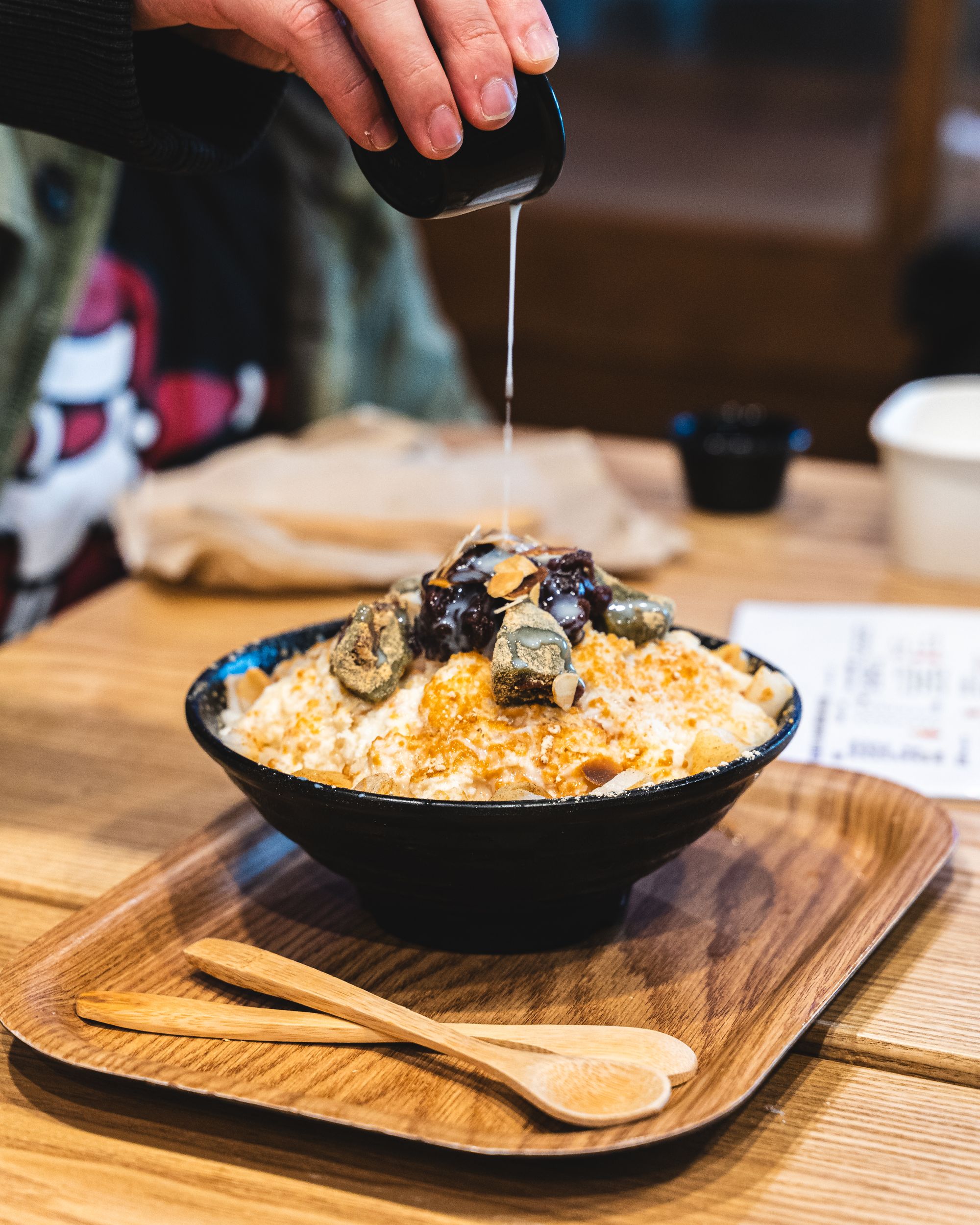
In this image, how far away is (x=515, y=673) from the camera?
772 mm

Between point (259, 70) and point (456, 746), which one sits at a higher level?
point (259, 70)

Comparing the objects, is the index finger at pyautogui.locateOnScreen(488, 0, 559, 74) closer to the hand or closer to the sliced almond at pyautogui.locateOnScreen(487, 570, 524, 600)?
the hand

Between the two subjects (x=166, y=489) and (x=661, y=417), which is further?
(x=661, y=417)

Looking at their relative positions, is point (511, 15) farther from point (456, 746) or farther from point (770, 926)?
point (770, 926)

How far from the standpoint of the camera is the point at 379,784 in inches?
30.4

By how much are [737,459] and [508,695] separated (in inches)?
45.9

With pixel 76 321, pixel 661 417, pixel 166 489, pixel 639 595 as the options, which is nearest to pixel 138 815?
pixel 639 595

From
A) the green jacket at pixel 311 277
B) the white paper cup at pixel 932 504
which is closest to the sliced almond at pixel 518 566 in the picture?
the white paper cup at pixel 932 504

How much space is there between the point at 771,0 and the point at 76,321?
3185 mm

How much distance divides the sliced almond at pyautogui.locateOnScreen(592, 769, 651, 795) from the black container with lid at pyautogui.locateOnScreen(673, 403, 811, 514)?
116 cm

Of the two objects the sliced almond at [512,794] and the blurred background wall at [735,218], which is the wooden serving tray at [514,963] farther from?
the blurred background wall at [735,218]

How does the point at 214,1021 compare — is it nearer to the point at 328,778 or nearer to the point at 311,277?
the point at 328,778

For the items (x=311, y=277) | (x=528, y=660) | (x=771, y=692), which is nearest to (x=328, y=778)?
(x=528, y=660)

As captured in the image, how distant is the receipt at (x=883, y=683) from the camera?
1179 millimetres
